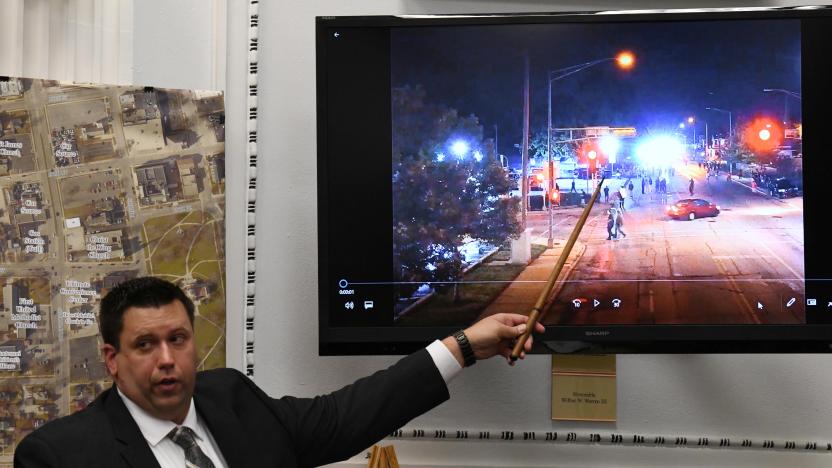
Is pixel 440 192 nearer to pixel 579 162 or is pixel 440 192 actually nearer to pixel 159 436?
pixel 579 162

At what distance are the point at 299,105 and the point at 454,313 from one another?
824 millimetres

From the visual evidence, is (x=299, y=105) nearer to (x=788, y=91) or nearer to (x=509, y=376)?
(x=509, y=376)

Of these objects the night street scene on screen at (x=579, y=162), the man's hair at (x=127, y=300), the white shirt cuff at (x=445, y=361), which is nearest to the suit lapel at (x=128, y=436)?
the man's hair at (x=127, y=300)

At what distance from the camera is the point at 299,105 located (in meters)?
3.00

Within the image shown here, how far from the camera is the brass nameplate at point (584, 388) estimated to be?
9.41ft

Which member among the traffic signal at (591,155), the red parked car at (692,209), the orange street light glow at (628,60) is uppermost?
the orange street light glow at (628,60)

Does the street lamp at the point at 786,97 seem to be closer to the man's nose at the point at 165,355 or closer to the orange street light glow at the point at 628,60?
the orange street light glow at the point at 628,60

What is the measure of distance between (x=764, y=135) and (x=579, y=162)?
1.70 feet

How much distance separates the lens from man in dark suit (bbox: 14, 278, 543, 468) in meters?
1.91

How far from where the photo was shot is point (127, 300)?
1982 millimetres

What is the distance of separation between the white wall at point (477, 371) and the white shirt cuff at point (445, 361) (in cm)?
67

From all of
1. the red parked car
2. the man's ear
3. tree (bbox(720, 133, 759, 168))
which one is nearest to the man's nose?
the man's ear

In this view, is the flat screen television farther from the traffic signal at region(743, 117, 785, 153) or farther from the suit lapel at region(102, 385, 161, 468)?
the suit lapel at region(102, 385, 161, 468)

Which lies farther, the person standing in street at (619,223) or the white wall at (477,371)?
the white wall at (477,371)
